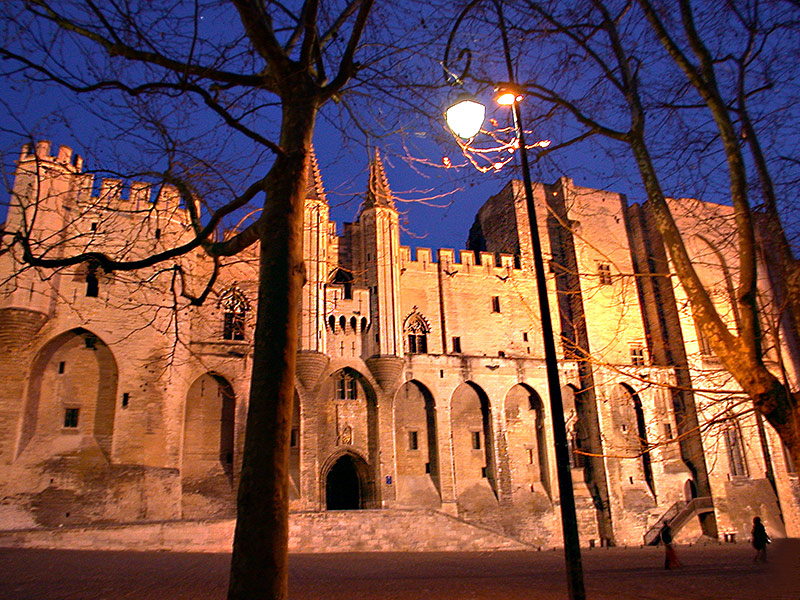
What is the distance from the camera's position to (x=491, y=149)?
8.02 metres

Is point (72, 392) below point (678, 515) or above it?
above

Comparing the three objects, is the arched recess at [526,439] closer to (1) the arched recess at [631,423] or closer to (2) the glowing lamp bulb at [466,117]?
(1) the arched recess at [631,423]

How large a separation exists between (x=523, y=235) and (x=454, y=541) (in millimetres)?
19456

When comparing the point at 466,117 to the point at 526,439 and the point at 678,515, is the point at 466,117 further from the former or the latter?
the point at 678,515

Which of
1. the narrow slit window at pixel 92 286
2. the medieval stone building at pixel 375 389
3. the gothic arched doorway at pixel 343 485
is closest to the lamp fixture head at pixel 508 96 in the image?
the medieval stone building at pixel 375 389

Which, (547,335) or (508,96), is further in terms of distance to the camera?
(508,96)

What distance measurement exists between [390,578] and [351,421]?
14.3 metres

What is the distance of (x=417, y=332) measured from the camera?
31.6 meters

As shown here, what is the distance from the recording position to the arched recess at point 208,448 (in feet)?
78.3

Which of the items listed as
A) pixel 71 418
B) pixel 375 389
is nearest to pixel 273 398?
pixel 71 418

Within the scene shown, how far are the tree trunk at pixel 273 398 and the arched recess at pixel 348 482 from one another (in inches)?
878

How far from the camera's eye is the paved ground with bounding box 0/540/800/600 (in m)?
11.0

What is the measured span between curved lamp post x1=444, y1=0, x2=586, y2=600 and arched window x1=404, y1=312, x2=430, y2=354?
920 inches

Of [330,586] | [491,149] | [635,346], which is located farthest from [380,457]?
[491,149]
